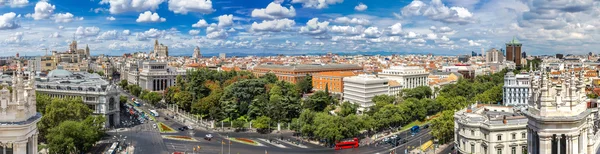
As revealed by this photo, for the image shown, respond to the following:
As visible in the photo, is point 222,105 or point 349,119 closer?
point 349,119

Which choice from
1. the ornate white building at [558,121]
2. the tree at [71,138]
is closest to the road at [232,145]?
the tree at [71,138]


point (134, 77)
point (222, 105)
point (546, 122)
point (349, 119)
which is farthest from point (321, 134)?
point (134, 77)

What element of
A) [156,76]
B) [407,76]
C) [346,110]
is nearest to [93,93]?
[346,110]

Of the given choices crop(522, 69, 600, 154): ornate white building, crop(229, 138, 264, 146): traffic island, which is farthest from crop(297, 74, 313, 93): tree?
crop(522, 69, 600, 154): ornate white building

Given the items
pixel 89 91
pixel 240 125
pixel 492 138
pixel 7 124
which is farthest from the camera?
pixel 89 91

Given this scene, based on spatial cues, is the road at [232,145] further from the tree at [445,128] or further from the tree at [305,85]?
the tree at [305,85]

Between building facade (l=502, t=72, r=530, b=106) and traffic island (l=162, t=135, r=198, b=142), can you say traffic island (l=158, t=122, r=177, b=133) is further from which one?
building facade (l=502, t=72, r=530, b=106)

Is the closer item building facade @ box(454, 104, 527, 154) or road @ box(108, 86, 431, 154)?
building facade @ box(454, 104, 527, 154)

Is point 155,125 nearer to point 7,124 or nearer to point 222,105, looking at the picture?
point 222,105
